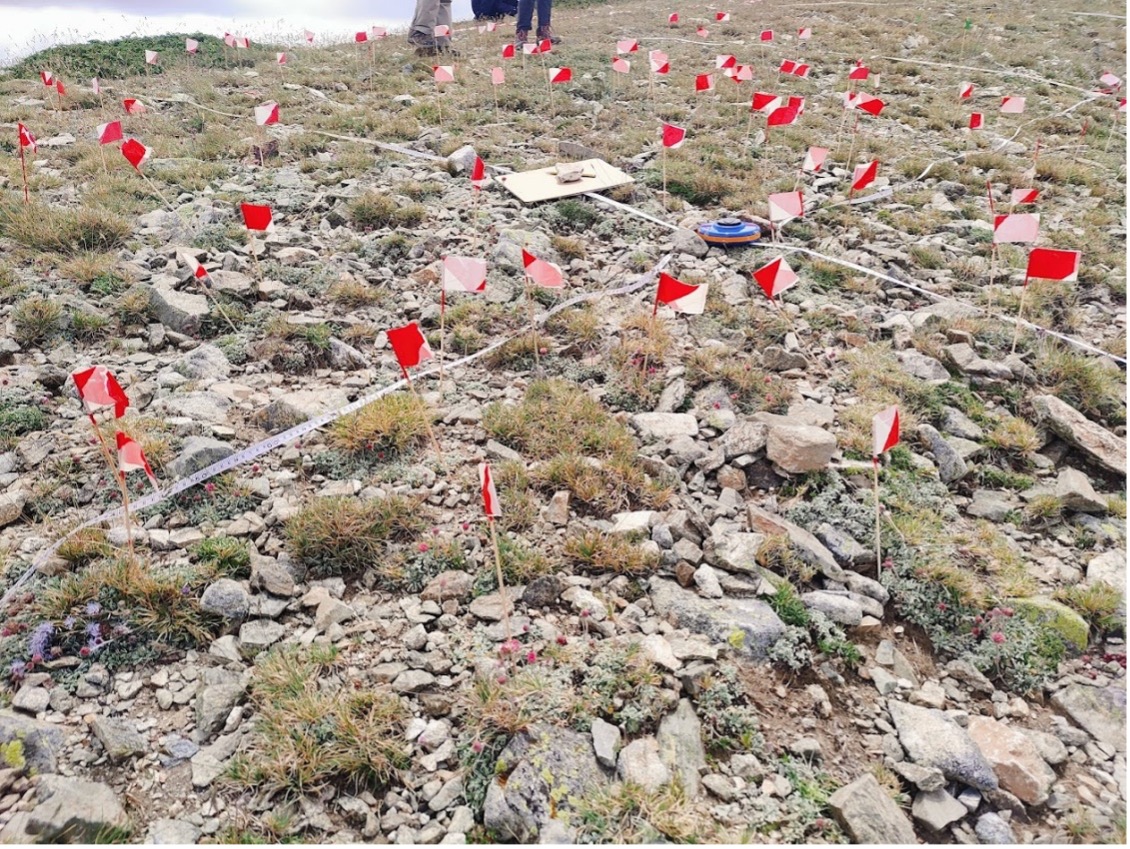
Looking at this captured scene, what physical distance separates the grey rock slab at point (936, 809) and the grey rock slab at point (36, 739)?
11.4 feet

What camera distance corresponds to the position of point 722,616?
11.1 ft

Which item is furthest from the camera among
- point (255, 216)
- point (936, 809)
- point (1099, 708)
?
point (255, 216)

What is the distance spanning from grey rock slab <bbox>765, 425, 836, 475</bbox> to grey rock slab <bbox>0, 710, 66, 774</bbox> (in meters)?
3.88

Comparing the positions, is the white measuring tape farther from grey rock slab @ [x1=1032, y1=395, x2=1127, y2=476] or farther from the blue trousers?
the blue trousers

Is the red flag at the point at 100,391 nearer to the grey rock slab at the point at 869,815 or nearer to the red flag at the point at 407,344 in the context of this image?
the red flag at the point at 407,344

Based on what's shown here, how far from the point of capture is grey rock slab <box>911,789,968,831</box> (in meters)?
2.68

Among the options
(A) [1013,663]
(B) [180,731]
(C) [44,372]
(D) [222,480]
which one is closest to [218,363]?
(C) [44,372]

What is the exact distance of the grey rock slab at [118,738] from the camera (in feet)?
9.28

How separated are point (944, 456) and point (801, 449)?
1054mm

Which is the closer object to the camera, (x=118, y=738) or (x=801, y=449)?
(x=118, y=738)

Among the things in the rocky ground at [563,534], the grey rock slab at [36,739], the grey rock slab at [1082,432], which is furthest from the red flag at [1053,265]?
the grey rock slab at [36,739]

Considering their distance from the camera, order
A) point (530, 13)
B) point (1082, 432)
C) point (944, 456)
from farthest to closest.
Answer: point (530, 13), point (1082, 432), point (944, 456)

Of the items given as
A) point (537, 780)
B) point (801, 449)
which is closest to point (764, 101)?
point (801, 449)

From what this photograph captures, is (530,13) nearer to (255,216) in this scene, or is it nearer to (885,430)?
(255,216)
